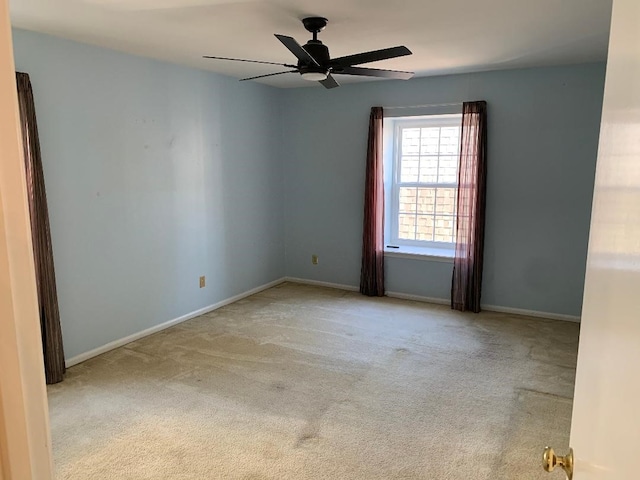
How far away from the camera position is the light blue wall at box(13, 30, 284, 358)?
324 centimetres

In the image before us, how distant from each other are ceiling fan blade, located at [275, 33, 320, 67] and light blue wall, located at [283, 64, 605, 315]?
7.51ft

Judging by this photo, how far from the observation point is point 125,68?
11.8 ft

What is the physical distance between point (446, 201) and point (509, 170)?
787 mm

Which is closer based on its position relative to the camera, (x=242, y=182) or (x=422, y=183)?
(x=242, y=182)

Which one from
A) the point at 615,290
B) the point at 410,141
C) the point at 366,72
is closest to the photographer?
the point at 615,290

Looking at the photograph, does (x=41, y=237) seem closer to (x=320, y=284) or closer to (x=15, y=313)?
(x=15, y=313)

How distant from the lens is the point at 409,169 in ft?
17.0

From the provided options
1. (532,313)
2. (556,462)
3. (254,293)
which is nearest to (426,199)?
(532,313)

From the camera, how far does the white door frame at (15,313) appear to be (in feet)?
1.79

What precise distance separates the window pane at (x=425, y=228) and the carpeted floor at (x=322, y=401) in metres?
1.16

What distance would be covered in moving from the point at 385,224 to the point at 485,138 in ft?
4.76

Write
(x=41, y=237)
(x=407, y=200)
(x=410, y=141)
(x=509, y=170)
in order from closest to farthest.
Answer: (x=41, y=237)
(x=509, y=170)
(x=410, y=141)
(x=407, y=200)

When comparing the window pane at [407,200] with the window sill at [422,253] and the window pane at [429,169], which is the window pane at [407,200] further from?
the window sill at [422,253]

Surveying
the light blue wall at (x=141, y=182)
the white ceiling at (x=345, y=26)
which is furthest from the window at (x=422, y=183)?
the light blue wall at (x=141, y=182)
